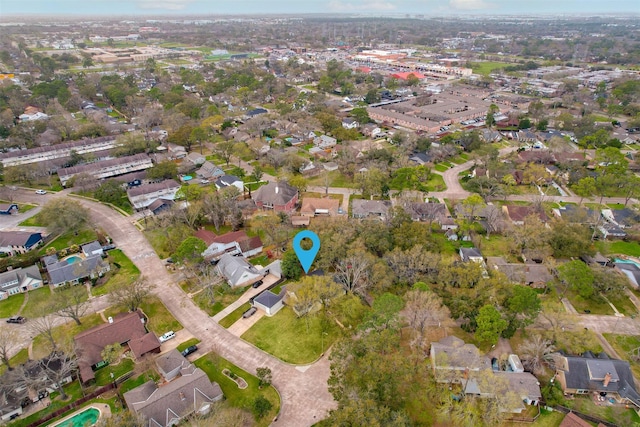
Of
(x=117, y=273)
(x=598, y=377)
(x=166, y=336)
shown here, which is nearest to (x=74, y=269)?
(x=117, y=273)

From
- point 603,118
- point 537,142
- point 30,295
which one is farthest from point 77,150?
point 603,118

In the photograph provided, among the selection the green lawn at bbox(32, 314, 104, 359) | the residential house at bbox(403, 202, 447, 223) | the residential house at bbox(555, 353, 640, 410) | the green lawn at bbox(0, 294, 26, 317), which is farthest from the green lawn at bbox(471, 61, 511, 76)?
the green lawn at bbox(0, 294, 26, 317)

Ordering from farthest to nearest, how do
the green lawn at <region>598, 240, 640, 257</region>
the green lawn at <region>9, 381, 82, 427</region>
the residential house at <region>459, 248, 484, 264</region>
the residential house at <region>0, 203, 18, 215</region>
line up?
the residential house at <region>0, 203, 18, 215</region>, the green lawn at <region>598, 240, 640, 257</region>, the residential house at <region>459, 248, 484, 264</region>, the green lawn at <region>9, 381, 82, 427</region>

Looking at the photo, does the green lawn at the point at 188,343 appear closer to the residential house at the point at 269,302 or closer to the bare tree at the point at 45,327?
the residential house at the point at 269,302

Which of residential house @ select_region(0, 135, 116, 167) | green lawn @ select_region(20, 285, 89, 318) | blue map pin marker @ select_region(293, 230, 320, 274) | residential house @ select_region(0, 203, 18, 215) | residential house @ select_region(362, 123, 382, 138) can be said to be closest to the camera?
green lawn @ select_region(20, 285, 89, 318)

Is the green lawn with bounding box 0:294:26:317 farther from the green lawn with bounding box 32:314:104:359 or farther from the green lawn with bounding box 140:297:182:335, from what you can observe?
the green lawn with bounding box 140:297:182:335

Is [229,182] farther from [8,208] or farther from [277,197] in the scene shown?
[8,208]

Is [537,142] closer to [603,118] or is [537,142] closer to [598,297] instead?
[603,118]
